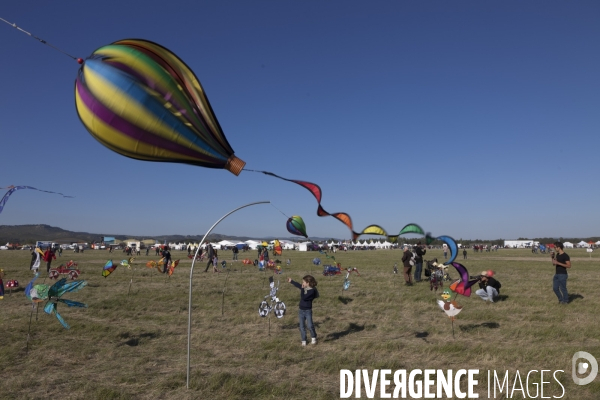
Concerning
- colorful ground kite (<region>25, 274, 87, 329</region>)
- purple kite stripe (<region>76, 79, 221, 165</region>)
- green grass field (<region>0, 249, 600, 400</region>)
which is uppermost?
purple kite stripe (<region>76, 79, 221, 165</region>)

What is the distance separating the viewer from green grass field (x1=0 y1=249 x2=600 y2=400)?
21.1ft

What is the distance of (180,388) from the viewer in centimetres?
632

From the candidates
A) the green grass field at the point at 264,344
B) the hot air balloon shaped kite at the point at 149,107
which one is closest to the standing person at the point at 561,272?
the green grass field at the point at 264,344

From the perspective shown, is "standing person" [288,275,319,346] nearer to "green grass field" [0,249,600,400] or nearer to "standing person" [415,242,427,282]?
"green grass field" [0,249,600,400]

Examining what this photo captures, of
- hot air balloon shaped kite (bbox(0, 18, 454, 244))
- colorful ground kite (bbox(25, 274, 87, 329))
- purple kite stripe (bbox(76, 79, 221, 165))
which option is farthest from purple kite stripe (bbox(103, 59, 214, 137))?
colorful ground kite (bbox(25, 274, 87, 329))

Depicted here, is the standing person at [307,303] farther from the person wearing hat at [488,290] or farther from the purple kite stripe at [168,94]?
the person wearing hat at [488,290]

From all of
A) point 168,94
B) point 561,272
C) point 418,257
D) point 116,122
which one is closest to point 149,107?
point 168,94

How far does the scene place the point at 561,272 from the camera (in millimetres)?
13273

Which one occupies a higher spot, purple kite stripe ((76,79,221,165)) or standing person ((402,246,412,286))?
purple kite stripe ((76,79,221,165))

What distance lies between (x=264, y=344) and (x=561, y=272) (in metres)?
10.0

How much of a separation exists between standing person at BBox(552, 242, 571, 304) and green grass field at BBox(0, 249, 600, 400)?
366 millimetres

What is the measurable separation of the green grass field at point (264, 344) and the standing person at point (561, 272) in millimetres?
366

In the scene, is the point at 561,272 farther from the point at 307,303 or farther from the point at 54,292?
the point at 54,292

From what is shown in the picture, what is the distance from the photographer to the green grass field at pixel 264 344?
6.44m
